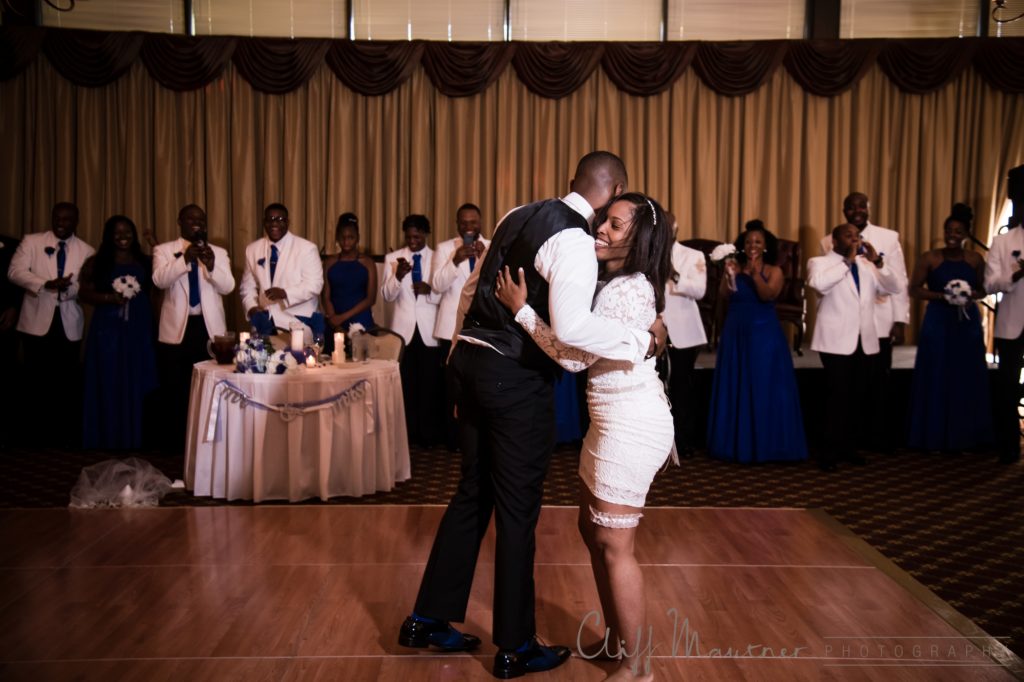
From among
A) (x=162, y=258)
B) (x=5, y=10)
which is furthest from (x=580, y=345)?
(x=5, y=10)

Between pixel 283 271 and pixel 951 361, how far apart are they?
5.08 metres

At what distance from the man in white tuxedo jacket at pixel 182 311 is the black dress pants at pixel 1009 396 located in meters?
5.76

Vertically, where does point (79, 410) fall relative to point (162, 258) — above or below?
below

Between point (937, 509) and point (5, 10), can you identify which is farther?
point (5, 10)

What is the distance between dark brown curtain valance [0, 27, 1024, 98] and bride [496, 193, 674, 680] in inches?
315

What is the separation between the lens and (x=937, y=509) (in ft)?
18.0

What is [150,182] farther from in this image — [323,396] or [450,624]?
[450,624]

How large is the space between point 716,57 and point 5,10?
808 centimetres

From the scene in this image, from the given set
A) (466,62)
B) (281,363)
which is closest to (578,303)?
(281,363)

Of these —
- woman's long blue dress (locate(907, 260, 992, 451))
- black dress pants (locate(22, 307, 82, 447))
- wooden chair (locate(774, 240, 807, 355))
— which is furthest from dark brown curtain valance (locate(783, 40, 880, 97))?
black dress pants (locate(22, 307, 82, 447))

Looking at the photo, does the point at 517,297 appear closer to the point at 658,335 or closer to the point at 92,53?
the point at 658,335

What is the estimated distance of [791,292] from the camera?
9703 millimetres

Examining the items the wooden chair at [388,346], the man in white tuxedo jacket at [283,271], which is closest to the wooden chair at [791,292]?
the wooden chair at [388,346]

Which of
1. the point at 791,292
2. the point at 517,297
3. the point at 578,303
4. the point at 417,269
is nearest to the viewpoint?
the point at 578,303
